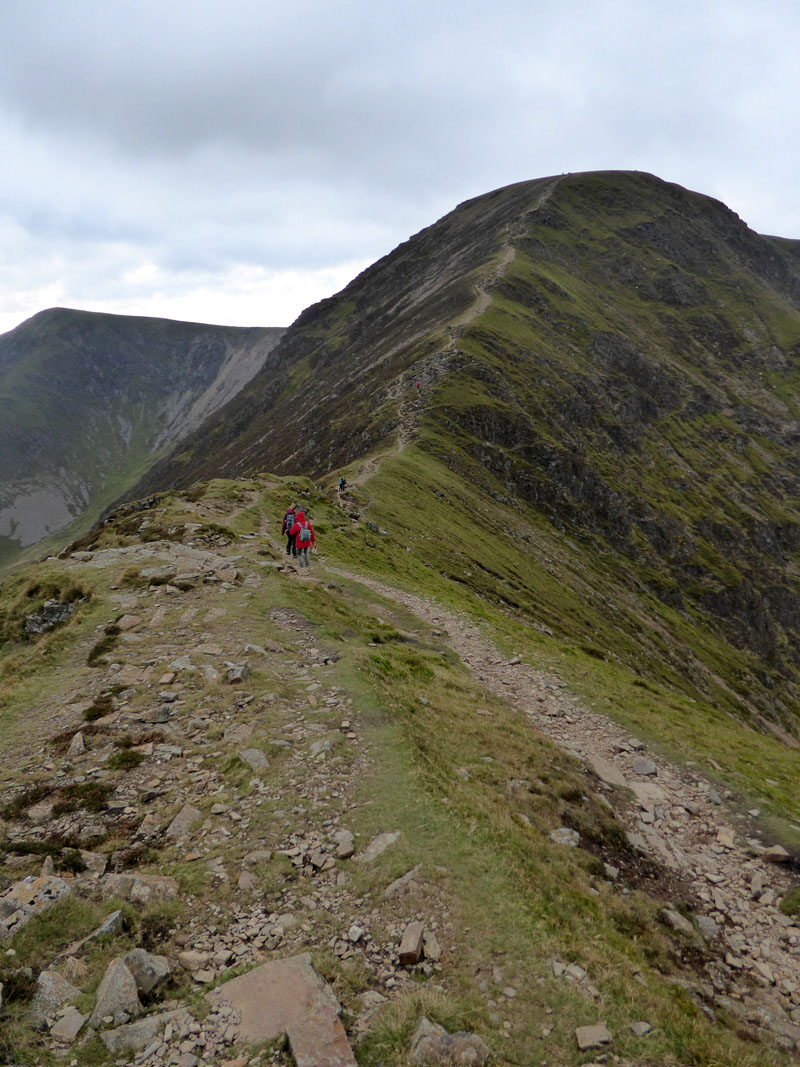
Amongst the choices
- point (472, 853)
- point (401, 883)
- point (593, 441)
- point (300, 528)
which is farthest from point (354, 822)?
point (593, 441)

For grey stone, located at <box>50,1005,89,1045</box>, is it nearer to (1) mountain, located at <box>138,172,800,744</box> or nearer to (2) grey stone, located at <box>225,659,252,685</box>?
(2) grey stone, located at <box>225,659,252,685</box>

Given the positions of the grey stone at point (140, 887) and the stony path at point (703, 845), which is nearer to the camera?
the grey stone at point (140, 887)

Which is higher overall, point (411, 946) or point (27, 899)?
point (27, 899)

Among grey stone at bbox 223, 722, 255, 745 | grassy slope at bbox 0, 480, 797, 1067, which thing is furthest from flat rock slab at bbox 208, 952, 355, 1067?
grey stone at bbox 223, 722, 255, 745

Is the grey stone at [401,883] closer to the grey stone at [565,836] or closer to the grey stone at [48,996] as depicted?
the grey stone at [565,836]

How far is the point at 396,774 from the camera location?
37.1 ft

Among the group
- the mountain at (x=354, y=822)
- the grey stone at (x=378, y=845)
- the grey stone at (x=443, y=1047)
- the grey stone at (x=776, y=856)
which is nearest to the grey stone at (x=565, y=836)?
the mountain at (x=354, y=822)

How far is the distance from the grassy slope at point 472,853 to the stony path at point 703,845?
1.34 m

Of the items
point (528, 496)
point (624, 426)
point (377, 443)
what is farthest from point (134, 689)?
point (624, 426)

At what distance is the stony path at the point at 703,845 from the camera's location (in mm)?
9695

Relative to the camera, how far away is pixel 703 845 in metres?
13.4

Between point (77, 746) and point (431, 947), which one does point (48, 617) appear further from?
point (431, 947)

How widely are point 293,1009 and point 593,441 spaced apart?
9574cm

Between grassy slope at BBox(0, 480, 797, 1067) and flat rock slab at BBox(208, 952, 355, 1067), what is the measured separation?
1.03 ft
